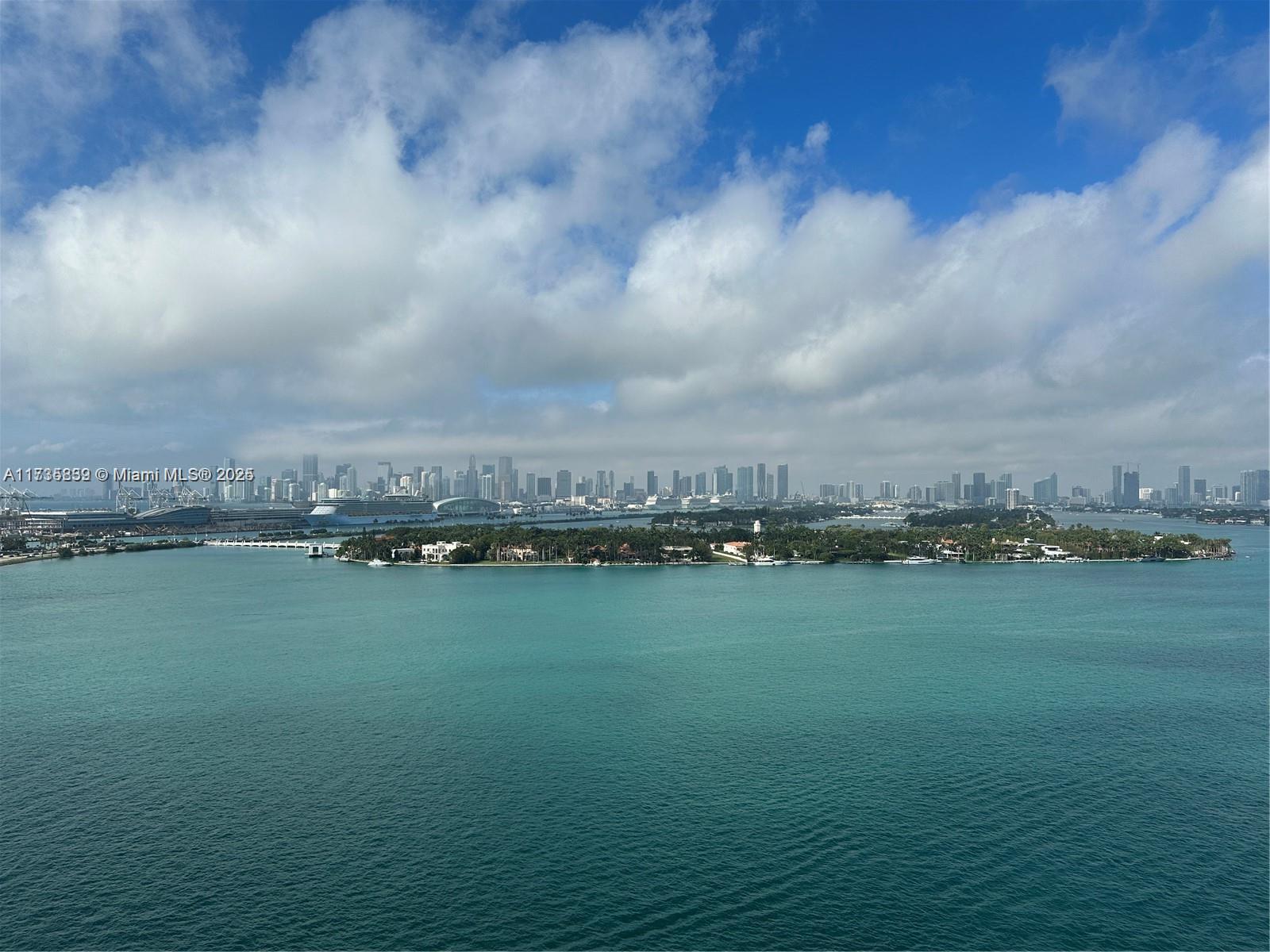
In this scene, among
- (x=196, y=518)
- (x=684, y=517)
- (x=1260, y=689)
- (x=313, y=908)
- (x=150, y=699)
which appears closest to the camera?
(x=313, y=908)

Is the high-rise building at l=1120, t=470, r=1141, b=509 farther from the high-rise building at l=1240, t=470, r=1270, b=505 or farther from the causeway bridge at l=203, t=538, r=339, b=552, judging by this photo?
the causeway bridge at l=203, t=538, r=339, b=552

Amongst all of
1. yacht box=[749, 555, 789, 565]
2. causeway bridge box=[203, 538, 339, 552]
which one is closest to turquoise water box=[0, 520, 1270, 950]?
yacht box=[749, 555, 789, 565]

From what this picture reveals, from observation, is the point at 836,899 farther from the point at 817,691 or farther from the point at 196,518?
the point at 196,518

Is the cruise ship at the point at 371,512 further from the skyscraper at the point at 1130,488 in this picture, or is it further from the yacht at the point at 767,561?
the skyscraper at the point at 1130,488

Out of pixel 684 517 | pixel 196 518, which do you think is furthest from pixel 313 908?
pixel 684 517

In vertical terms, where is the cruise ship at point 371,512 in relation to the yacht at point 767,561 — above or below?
above

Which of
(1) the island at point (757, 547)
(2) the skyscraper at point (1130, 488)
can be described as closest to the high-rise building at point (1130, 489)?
(2) the skyscraper at point (1130, 488)
